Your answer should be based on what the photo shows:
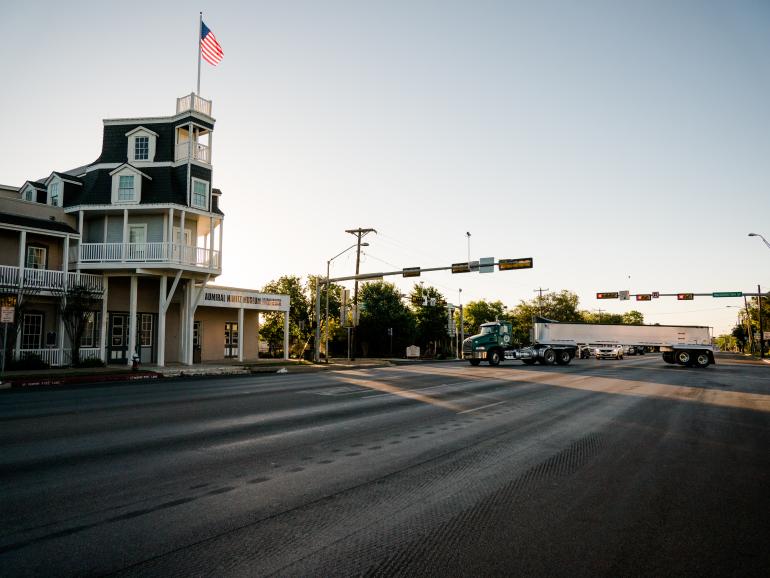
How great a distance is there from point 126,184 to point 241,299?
388 inches

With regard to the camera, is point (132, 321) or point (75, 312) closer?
point (75, 312)

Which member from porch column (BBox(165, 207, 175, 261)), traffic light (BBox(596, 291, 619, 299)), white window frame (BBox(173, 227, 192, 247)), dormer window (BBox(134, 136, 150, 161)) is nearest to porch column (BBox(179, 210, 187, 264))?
white window frame (BBox(173, 227, 192, 247))

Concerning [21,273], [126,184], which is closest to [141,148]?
[126,184]

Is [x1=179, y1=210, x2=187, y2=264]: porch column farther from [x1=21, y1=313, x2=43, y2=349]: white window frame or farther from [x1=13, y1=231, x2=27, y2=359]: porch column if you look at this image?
[x1=21, y1=313, x2=43, y2=349]: white window frame

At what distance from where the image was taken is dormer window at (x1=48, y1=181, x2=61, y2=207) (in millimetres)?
29808

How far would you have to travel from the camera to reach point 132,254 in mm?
28156

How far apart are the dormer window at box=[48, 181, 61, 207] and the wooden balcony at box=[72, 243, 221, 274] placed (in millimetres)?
3564

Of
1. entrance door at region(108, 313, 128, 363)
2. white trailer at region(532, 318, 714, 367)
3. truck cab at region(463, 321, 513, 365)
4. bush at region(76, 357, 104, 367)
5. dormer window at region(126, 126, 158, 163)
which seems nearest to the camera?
bush at region(76, 357, 104, 367)

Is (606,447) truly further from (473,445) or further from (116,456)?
(116,456)

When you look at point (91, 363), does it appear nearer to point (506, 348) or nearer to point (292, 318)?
point (506, 348)

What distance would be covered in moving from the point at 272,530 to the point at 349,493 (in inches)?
52.6

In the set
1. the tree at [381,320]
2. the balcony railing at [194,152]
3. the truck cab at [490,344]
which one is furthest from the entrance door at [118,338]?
the tree at [381,320]

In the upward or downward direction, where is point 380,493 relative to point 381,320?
downward

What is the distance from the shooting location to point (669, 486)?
6301mm
